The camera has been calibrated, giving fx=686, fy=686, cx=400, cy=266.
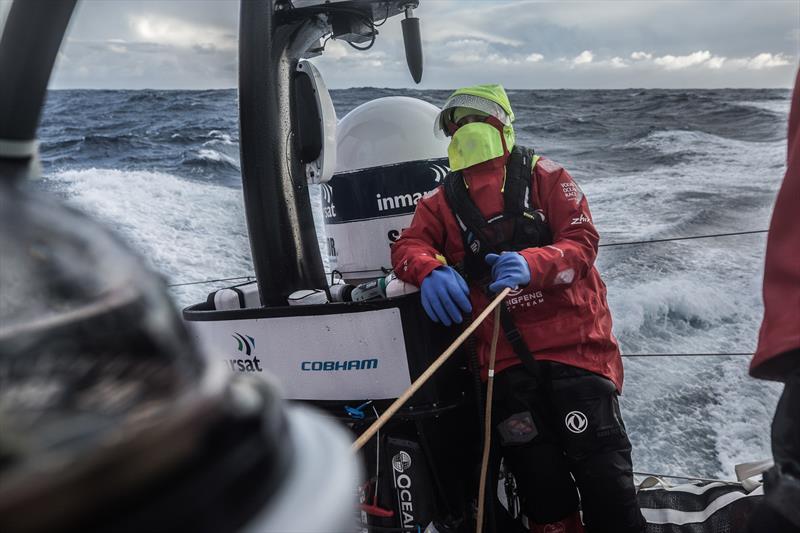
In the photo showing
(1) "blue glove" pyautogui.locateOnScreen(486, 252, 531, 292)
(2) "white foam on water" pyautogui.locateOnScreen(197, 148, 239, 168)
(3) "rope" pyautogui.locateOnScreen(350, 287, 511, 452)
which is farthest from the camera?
(2) "white foam on water" pyautogui.locateOnScreen(197, 148, 239, 168)

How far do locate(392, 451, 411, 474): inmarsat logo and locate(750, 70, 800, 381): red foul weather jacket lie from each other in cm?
122

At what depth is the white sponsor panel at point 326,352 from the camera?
222 cm

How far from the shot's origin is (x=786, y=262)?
1.26 metres

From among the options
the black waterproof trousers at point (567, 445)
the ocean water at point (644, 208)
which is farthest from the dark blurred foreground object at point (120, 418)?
the black waterproof trousers at point (567, 445)

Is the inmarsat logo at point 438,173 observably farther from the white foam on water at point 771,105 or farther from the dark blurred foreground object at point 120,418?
the white foam on water at point 771,105

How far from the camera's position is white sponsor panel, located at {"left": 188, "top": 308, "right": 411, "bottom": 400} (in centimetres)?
222

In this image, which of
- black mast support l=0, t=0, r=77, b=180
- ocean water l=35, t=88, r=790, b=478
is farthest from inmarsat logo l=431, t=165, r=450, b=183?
black mast support l=0, t=0, r=77, b=180

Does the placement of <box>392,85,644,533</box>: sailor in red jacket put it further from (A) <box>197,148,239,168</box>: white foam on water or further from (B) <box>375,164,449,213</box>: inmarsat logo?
(A) <box>197,148,239,168</box>: white foam on water

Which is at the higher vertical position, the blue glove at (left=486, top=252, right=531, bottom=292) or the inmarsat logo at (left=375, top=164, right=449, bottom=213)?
the inmarsat logo at (left=375, top=164, right=449, bottom=213)

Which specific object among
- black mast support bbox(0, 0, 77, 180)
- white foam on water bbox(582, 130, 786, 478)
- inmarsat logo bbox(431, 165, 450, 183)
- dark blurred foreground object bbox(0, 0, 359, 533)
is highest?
black mast support bbox(0, 0, 77, 180)

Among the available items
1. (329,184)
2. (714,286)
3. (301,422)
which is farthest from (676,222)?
(301,422)

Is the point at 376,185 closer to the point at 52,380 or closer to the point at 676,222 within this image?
the point at 52,380

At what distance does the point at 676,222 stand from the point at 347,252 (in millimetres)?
5645

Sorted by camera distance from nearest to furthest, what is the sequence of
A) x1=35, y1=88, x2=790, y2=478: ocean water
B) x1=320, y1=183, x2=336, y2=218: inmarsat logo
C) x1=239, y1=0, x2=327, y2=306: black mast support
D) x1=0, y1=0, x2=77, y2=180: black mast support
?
x1=0, y1=0, x2=77, y2=180: black mast support
x1=239, y1=0, x2=327, y2=306: black mast support
x1=320, y1=183, x2=336, y2=218: inmarsat logo
x1=35, y1=88, x2=790, y2=478: ocean water
